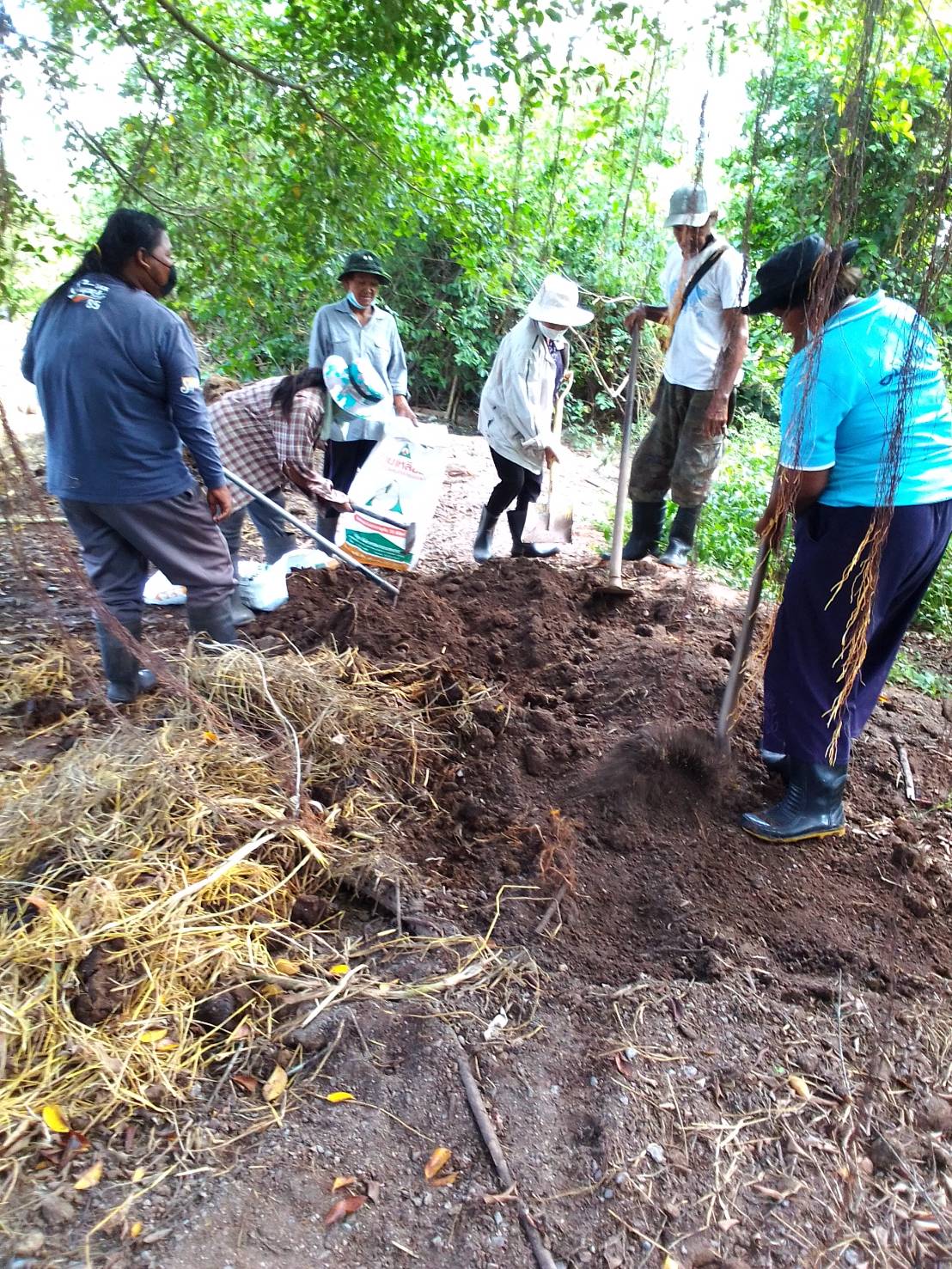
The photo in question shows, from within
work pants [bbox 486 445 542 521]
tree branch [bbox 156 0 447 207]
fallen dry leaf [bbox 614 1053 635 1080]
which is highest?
tree branch [bbox 156 0 447 207]

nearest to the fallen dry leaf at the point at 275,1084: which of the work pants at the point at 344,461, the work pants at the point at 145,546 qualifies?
the work pants at the point at 145,546

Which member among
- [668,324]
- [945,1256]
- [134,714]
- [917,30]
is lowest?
[945,1256]

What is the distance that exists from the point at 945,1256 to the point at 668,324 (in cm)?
396

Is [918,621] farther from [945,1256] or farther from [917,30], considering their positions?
[945,1256]

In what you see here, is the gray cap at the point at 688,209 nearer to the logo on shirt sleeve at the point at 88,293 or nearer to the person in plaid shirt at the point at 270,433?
the person in plaid shirt at the point at 270,433

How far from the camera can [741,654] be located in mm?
2957

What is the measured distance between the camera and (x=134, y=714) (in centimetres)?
329

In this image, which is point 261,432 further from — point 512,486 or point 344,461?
point 512,486

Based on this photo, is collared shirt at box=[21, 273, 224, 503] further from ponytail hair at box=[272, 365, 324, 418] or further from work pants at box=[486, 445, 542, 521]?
work pants at box=[486, 445, 542, 521]

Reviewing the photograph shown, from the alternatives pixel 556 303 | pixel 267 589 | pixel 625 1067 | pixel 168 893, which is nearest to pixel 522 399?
pixel 556 303

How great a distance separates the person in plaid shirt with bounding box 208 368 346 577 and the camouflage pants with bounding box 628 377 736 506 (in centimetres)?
176

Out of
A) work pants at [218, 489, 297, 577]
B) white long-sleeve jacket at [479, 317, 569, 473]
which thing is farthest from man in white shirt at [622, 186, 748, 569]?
work pants at [218, 489, 297, 577]

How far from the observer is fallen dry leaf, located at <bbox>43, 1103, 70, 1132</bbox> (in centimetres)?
181

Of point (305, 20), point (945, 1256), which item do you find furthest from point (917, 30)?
point (945, 1256)
